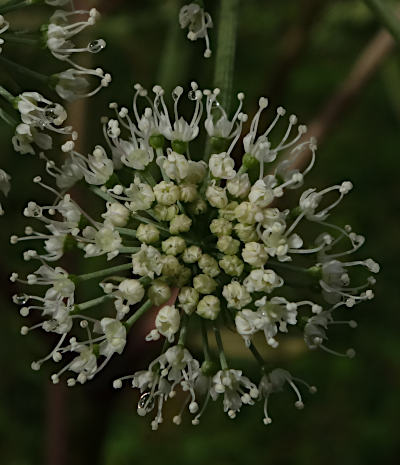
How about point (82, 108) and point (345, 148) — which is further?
point (345, 148)

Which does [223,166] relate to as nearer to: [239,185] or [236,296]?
[239,185]

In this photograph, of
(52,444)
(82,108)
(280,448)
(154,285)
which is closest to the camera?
(154,285)

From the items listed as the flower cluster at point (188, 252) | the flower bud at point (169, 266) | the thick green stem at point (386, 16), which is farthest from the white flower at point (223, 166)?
the thick green stem at point (386, 16)

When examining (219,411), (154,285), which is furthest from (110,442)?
(154,285)

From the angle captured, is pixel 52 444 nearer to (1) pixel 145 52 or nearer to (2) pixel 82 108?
(2) pixel 82 108

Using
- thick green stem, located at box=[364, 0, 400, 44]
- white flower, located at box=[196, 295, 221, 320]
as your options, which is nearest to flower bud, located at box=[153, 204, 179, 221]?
white flower, located at box=[196, 295, 221, 320]

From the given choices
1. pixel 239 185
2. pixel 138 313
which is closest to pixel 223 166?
pixel 239 185

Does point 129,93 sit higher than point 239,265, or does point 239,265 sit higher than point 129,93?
point 129,93
